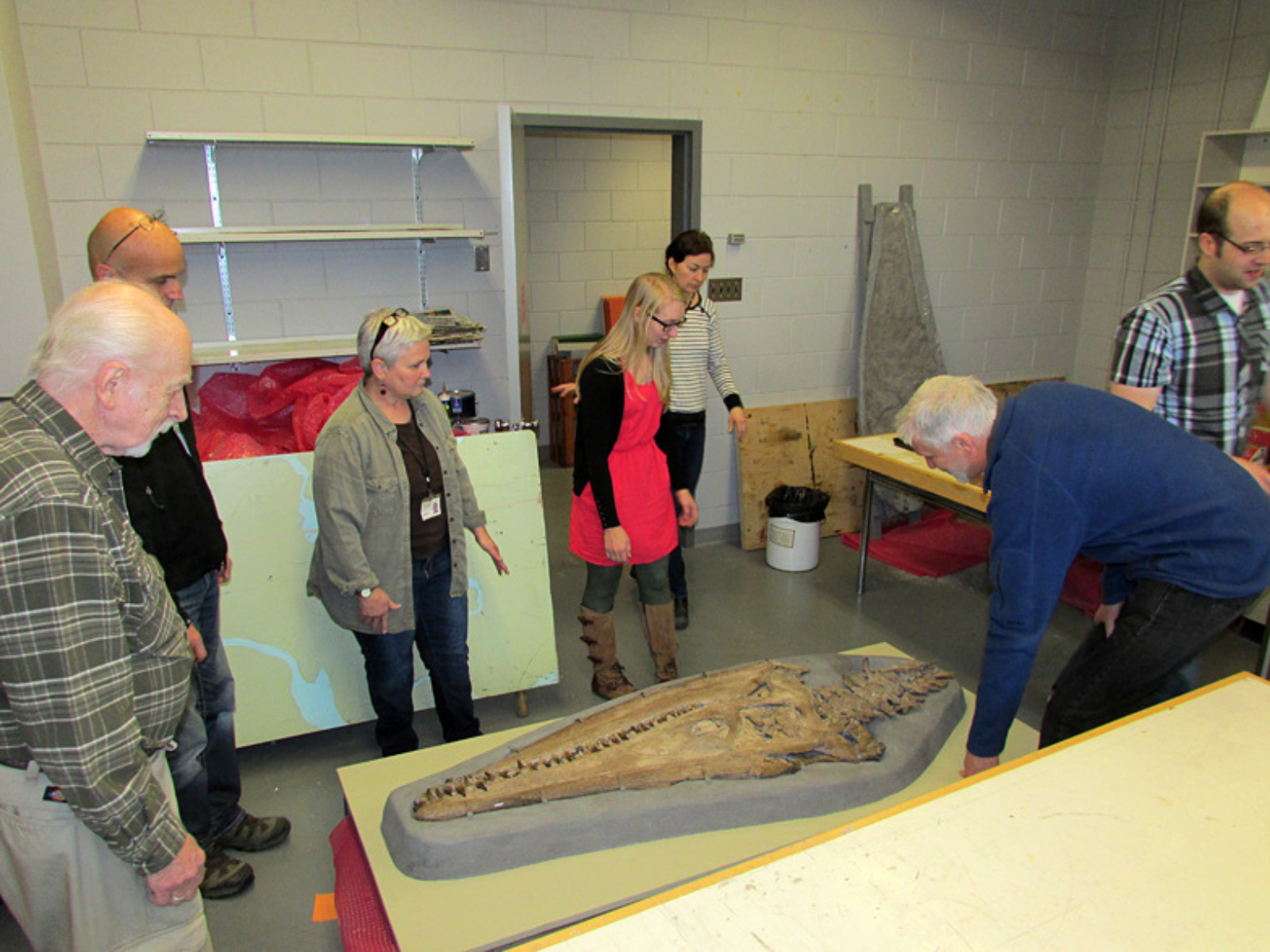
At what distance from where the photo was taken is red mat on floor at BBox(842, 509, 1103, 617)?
395 centimetres

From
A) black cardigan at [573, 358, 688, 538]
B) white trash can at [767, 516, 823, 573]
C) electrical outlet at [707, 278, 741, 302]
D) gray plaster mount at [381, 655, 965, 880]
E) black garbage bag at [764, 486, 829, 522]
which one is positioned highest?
electrical outlet at [707, 278, 741, 302]

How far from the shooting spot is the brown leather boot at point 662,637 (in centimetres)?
299

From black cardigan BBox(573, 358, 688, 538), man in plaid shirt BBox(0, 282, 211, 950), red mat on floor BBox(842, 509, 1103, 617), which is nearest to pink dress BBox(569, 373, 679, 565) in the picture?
black cardigan BBox(573, 358, 688, 538)

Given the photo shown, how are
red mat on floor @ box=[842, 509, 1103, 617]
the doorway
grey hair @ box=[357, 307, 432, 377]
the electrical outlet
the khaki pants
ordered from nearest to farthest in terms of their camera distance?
the khaki pants < grey hair @ box=[357, 307, 432, 377] < red mat on floor @ box=[842, 509, 1103, 617] < the electrical outlet < the doorway

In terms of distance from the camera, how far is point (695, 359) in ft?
12.1

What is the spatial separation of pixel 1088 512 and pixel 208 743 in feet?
7.24

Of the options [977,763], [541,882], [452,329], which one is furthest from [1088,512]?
[452,329]

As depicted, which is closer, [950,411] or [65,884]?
[65,884]

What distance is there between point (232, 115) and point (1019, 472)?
3.27 metres

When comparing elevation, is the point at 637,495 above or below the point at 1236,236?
below

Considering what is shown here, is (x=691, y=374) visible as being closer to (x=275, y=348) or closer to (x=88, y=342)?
(x=275, y=348)

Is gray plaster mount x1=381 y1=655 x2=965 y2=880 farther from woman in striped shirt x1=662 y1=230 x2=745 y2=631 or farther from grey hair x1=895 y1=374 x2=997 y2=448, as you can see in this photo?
woman in striped shirt x1=662 y1=230 x2=745 y2=631

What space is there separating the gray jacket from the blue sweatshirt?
4.76ft

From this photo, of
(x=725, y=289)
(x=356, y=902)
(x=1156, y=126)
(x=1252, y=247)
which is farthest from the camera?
(x=1156, y=126)
